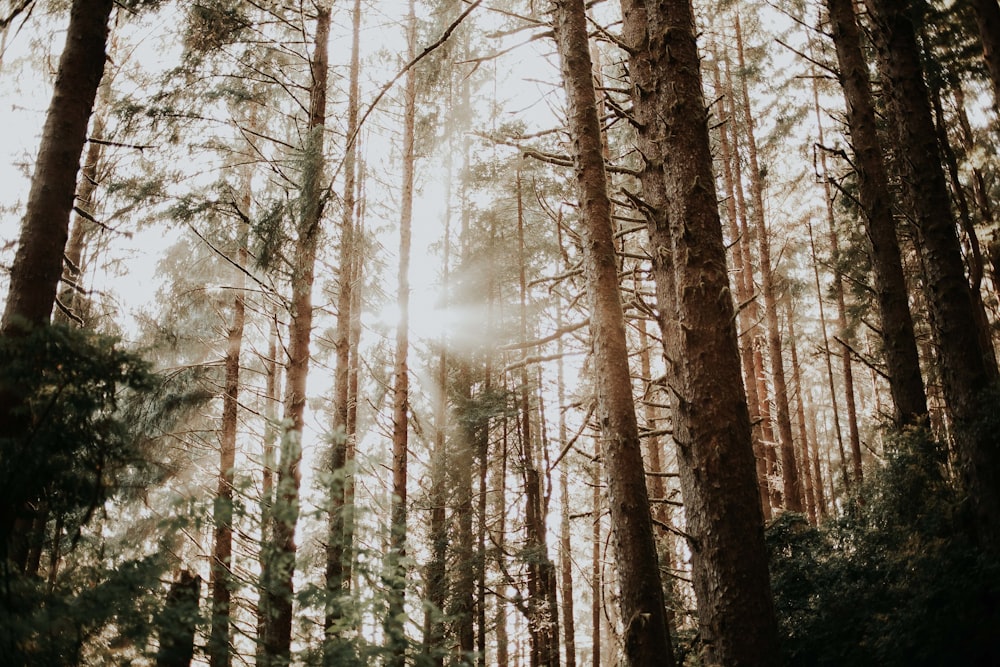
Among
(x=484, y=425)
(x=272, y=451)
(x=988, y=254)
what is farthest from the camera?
(x=484, y=425)

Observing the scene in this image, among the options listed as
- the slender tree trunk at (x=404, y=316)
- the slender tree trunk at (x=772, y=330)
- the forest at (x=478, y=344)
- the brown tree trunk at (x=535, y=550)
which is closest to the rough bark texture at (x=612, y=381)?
the forest at (x=478, y=344)

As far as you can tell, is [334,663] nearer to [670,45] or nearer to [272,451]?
[272,451]

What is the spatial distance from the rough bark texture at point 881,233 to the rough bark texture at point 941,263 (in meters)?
0.60

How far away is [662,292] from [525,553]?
708cm

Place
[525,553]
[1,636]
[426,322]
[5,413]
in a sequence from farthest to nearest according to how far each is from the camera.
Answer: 1. [426,322]
2. [525,553]
3. [5,413]
4. [1,636]

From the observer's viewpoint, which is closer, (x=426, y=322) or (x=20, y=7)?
(x=20, y=7)

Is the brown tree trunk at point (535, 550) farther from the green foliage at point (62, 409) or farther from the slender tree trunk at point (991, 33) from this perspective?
the green foliage at point (62, 409)

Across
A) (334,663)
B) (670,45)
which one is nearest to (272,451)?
(334,663)

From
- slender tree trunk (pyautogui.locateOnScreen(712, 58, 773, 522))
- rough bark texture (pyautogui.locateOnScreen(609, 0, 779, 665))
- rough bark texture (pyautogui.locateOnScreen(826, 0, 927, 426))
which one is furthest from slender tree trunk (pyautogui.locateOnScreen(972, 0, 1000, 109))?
slender tree trunk (pyautogui.locateOnScreen(712, 58, 773, 522))

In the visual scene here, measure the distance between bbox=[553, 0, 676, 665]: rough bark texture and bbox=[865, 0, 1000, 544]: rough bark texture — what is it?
3.17 metres

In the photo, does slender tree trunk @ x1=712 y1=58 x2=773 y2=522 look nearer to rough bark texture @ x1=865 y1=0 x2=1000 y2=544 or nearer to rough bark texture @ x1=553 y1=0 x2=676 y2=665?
rough bark texture @ x1=865 y1=0 x2=1000 y2=544

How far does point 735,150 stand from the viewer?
14.7 metres

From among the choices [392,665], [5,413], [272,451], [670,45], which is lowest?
[392,665]

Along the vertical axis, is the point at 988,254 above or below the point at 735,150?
below
